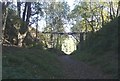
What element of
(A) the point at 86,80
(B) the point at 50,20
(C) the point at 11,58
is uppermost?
(B) the point at 50,20

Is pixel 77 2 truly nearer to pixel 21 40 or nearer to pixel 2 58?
pixel 21 40

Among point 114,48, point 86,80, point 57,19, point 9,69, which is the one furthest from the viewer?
point 57,19

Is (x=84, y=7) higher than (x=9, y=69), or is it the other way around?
(x=84, y=7)

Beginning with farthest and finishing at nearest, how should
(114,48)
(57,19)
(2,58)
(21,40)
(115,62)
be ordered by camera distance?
(57,19)
(21,40)
(114,48)
(115,62)
(2,58)

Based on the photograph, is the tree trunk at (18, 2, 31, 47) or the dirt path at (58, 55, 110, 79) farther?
the tree trunk at (18, 2, 31, 47)

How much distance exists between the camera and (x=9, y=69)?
11805 millimetres

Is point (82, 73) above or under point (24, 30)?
under

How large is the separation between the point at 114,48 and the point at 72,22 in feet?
120

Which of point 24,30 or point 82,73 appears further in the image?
point 24,30

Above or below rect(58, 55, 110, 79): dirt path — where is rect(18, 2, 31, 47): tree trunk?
above

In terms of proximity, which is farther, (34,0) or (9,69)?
(34,0)

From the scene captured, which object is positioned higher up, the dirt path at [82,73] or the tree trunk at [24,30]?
the tree trunk at [24,30]

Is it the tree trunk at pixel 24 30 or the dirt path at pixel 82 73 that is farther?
the tree trunk at pixel 24 30

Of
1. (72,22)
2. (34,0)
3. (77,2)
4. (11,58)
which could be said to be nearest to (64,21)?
(72,22)
